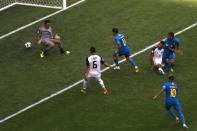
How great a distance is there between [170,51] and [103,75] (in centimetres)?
291

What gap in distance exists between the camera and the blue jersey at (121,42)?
2630 centimetres

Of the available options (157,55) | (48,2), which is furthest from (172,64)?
(48,2)

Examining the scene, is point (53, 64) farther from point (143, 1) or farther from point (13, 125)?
point (143, 1)

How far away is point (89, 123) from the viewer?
75.4 ft

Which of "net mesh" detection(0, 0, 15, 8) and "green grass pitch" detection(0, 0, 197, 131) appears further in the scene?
"net mesh" detection(0, 0, 15, 8)

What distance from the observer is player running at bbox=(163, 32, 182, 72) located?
26203mm

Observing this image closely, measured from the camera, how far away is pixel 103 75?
2673cm

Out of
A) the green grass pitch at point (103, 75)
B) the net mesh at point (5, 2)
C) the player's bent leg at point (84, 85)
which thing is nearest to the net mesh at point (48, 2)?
the green grass pitch at point (103, 75)

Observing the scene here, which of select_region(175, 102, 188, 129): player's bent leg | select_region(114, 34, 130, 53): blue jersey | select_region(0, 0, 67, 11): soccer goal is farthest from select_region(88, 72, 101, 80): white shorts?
select_region(0, 0, 67, 11): soccer goal

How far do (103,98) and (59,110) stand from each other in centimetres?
179

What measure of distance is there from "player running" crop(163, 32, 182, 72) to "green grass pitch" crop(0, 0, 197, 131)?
0.44 m

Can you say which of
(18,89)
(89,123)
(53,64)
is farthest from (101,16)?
(89,123)

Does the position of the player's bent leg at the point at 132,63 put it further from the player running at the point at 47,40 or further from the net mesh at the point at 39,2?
the net mesh at the point at 39,2

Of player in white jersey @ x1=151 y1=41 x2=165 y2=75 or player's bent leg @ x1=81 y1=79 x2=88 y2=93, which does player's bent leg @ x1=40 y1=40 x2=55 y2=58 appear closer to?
player's bent leg @ x1=81 y1=79 x2=88 y2=93
